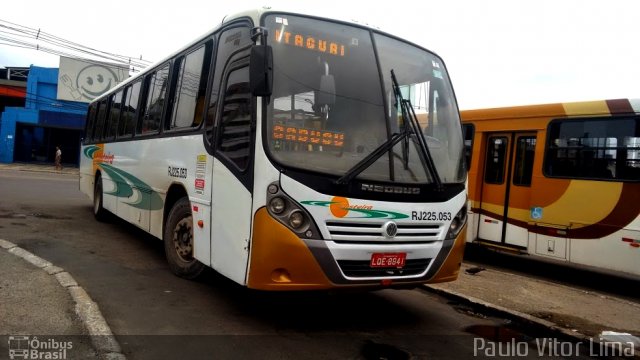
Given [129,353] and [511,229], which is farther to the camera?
[511,229]

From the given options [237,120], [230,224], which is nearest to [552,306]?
[230,224]

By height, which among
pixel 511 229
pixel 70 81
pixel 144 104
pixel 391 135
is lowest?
pixel 511 229

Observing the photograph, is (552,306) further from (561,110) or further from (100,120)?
(100,120)

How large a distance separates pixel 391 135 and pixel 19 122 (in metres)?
37.2

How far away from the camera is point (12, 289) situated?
551 cm

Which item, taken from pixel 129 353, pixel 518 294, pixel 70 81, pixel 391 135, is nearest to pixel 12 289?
pixel 129 353

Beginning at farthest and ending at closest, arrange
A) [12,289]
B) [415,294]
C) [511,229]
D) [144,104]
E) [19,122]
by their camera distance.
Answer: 1. [19,122]
2. [511,229]
3. [144,104]
4. [415,294]
5. [12,289]

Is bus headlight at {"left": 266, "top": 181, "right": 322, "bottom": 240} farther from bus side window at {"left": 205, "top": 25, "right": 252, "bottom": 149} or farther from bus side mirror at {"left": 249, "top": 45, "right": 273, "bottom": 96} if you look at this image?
bus side window at {"left": 205, "top": 25, "right": 252, "bottom": 149}

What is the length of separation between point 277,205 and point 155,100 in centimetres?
436

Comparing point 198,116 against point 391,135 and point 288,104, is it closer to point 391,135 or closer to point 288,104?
point 288,104

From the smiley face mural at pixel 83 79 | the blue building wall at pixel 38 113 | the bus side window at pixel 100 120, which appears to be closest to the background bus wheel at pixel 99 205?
the bus side window at pixel 100 120

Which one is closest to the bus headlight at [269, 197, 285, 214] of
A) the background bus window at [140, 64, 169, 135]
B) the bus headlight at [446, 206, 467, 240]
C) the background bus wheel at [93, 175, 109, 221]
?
the bus headlight at [446, 206, 467, 240]

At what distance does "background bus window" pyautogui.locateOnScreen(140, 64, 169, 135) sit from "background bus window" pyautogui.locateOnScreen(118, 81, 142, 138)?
0.63 meters

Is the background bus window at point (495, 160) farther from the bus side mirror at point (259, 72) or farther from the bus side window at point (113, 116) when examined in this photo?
the bus side window at point (113, 116)
